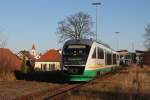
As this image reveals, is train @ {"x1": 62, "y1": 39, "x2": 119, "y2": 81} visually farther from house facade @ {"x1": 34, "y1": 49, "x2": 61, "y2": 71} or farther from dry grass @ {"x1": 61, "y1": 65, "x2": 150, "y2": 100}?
house facade @ {"x1": 34, "y1": 49, "x2": 61, "y2": 71}

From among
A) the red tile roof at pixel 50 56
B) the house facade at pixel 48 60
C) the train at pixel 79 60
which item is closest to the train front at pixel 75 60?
the train at pixel 79 60

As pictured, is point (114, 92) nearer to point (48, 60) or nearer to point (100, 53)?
point (100, 53)

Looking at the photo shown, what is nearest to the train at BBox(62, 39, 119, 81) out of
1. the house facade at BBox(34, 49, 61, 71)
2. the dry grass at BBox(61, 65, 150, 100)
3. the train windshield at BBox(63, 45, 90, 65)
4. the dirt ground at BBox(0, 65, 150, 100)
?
the train windshield at BBox(63, 45, 90, 65)

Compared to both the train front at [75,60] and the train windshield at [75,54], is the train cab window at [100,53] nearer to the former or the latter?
the train front at [75,60]

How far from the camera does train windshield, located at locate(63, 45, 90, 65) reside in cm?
3094

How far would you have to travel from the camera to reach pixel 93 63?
32.2 metres

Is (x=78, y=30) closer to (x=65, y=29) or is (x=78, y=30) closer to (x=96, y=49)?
(x=65, y=29)

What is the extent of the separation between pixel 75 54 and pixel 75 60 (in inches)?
23.1

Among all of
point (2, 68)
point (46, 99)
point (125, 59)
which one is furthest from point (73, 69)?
point (125, 59)

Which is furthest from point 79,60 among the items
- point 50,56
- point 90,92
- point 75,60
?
point 50,56

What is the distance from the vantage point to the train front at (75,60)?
30672mm

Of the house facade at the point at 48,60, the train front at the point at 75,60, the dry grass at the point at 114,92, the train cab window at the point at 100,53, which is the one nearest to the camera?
the dry grass at the point at 114,92

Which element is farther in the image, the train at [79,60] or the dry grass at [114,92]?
the train at [79,60]

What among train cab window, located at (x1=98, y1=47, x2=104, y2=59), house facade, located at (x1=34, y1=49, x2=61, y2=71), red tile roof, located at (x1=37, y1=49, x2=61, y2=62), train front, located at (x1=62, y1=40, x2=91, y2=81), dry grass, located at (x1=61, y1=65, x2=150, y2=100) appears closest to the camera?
dry grass, located at (x1=61, y1=65, x2=150, y2=100)
